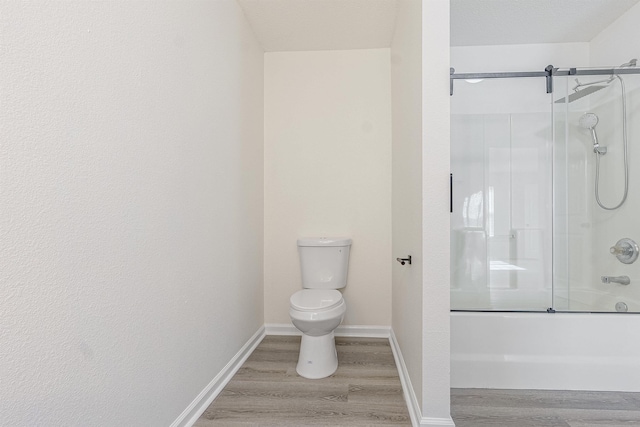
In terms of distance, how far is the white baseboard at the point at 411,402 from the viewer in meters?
1.21

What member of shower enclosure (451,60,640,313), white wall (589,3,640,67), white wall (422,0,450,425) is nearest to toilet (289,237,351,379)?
→ white wall (422,0,450,425)

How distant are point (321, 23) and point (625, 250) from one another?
261 centimetres

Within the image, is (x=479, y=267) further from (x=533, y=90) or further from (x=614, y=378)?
(x=533, y=90)

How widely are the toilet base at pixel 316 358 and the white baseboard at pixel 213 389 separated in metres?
0.39

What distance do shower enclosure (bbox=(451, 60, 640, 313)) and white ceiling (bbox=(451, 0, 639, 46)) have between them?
36 centimetres

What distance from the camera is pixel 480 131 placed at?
2.33 meters

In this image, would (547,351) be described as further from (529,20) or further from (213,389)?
(529,20)

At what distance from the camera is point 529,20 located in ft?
6.85

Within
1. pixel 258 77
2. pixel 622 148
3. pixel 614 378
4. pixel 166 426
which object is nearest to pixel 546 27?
pixel 622 148

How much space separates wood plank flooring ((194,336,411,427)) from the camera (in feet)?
4.50

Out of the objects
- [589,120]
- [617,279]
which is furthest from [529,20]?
[617,279]

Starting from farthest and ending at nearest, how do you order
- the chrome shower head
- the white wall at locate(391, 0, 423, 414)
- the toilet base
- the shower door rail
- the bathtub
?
the chrome shower head < the shower door rail < the toilet base < the bathtub < the white wall at locate(391, 0, 423, 414)

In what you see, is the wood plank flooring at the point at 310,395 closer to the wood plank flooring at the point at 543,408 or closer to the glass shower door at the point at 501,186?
the wood plank flooring at the point at 543,408

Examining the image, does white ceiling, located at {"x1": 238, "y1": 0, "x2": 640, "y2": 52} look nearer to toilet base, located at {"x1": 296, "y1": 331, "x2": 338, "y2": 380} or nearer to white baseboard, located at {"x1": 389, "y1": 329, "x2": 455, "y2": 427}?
toilet base, located at {"x1": 296, "y1": 331, "x2": 338, "y2": 380}
